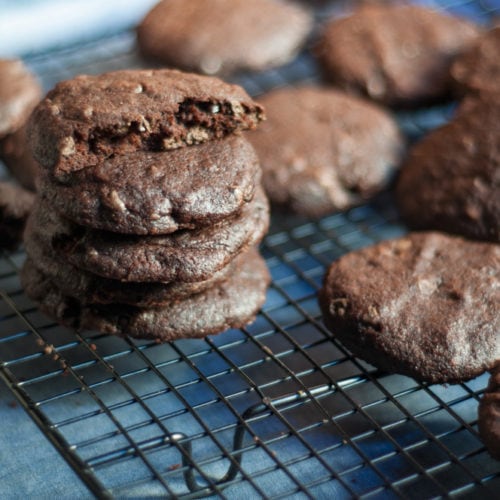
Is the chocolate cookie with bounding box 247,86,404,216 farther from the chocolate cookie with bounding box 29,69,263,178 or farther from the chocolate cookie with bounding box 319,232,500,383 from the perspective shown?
the chocolate cookie with bounding box 29,69,263,178

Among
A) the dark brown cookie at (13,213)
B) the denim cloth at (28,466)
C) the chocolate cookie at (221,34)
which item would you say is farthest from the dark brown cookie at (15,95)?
the denim cloth at (28,466)

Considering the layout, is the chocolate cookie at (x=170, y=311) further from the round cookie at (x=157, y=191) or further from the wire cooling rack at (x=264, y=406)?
the round cookie at (x=157, y=191)

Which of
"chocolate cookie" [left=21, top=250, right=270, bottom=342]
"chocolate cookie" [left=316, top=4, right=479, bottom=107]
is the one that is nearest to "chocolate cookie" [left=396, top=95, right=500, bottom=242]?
"chocolate cookie" [left=316, top=4, right=479, bottom=107]

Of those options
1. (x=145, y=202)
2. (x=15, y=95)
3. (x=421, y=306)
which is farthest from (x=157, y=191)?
(x=15, y=95)

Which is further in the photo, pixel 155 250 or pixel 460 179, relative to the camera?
pixel 460 179

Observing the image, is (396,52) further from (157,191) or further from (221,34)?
(157,191)

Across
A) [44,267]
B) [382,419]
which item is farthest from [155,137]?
[382,419]
